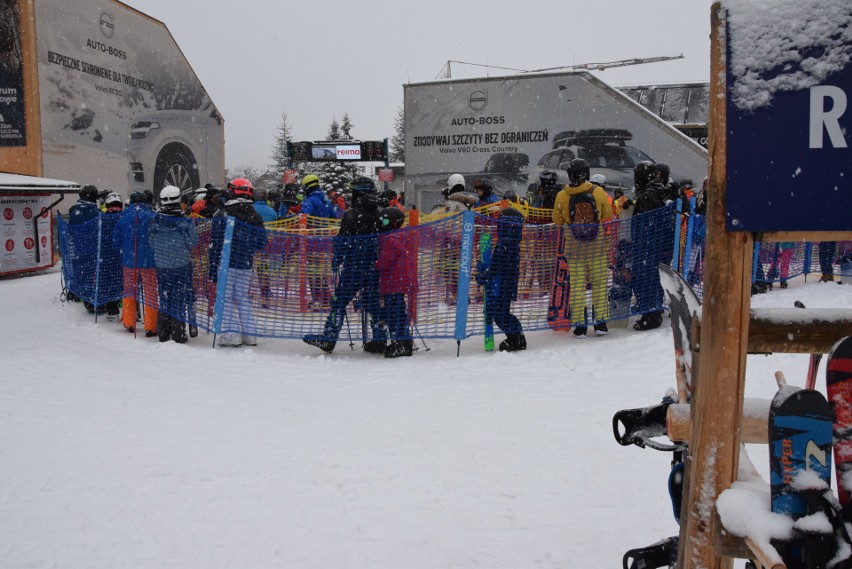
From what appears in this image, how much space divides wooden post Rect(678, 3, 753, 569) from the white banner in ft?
59.3

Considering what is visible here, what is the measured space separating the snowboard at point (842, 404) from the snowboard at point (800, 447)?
11cm

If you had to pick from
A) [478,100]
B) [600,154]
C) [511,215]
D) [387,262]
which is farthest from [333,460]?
[478,100]

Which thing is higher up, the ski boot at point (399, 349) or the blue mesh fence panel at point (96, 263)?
the blue mesh fence panel at point (96, 263)

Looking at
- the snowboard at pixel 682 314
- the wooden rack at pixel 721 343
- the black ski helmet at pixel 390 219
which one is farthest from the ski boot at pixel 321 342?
the wooden rack at pixel 721 343

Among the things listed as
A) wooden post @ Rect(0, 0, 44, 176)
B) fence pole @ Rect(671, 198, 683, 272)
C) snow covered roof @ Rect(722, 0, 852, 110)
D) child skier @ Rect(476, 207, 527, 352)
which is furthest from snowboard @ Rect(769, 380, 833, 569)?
wooden post @ Rect(0, 0, 44, 176)

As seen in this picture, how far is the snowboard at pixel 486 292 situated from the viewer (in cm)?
763

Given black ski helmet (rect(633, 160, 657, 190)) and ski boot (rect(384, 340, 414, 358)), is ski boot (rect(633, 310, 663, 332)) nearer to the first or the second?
black ski helmet (rect(633, 160, 657, 190))

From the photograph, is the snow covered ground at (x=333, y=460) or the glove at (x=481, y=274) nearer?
the snow covered ground at (x=333, y=460)

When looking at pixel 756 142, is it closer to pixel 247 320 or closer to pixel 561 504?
pixel 561 504

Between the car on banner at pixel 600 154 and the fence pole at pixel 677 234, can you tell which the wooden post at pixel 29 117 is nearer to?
the car on banner at pixel 600 154

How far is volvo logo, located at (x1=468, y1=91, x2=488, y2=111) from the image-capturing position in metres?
22.3

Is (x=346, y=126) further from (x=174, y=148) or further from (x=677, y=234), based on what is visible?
(x=677, y=234)

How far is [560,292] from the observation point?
8.07 m

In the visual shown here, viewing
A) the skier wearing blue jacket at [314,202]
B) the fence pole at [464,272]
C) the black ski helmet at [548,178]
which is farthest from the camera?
the skier wearing blue jacket at [314,202]
